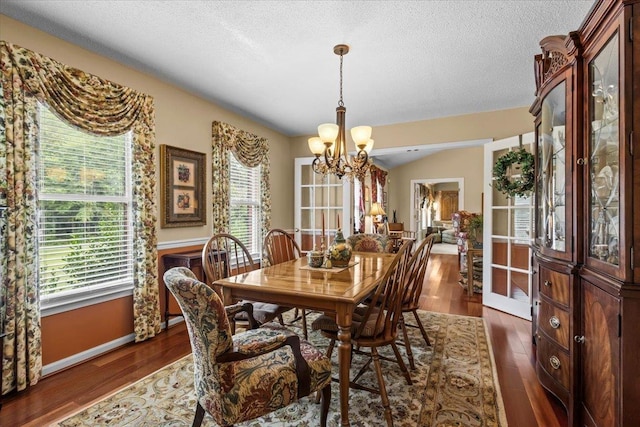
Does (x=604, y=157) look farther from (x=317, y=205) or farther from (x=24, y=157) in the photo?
(x=317, y=205)

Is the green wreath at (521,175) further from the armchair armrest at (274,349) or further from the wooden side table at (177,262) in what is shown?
the wooden side table at (177,262)

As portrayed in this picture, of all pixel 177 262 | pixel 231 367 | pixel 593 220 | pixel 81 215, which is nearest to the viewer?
pixel 231 367

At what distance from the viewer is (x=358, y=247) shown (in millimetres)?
3594

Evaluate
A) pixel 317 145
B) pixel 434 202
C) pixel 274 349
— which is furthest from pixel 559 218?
pixel 434 202

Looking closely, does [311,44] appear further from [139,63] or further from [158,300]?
[158,300]

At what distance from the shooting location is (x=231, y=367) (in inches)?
53.3

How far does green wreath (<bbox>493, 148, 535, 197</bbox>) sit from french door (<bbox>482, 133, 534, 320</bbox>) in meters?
0.20

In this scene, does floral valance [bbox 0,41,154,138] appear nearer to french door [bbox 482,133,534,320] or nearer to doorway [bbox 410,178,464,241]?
french door [bbox 482,133,534,320]

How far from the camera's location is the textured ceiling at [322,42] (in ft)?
6.73

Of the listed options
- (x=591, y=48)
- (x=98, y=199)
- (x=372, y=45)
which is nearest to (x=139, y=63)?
(x=98, y=199)

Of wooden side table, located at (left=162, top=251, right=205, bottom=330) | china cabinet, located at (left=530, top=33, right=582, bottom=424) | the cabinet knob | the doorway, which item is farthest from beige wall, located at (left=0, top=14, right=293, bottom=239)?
the doorway

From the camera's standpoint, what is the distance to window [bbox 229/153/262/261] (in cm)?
425

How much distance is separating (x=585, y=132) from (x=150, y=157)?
3325mm

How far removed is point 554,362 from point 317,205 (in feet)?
12.1
